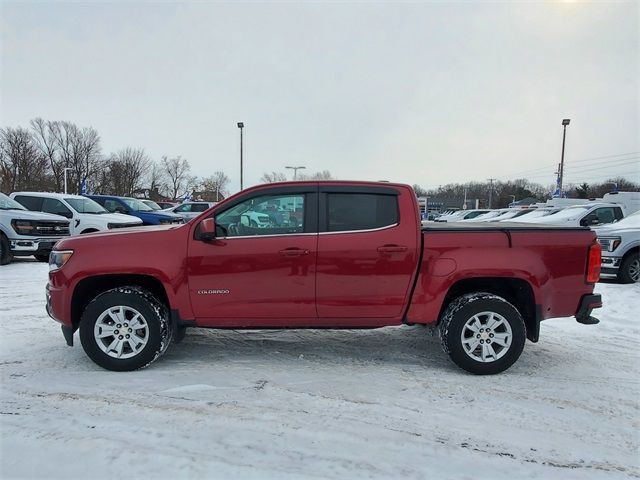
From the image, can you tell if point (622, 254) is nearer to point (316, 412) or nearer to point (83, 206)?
point (316, 412)

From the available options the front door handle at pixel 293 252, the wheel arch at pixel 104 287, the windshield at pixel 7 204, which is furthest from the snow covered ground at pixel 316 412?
the windshield at pixel 7 204

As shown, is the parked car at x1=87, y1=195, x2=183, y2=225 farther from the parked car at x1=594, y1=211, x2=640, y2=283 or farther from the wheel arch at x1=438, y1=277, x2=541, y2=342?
the wheel arch at x1=438, y1=277, x2=541, y2=342

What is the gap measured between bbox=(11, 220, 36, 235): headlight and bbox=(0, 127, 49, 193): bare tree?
49650 mm

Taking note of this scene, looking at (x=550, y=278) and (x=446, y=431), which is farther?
→ (x=550, y=278)

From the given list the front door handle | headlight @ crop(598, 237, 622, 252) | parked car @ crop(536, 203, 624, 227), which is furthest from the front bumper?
parked car @ crop(536, 203, 624, 227)

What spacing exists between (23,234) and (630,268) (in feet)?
44.6

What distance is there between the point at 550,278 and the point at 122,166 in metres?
81.1

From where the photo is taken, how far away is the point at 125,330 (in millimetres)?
4031

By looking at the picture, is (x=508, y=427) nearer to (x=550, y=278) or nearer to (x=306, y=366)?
(x=550, y=278)

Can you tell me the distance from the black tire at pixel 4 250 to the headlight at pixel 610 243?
13325 millimetres

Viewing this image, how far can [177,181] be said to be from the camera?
9588 centimetres

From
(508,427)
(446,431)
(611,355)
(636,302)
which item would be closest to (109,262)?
(446,431)

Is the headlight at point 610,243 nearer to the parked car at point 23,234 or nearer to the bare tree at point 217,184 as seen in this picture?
the parked car at point 23,234

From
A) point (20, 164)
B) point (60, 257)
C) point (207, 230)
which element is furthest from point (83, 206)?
point (20, 164)
